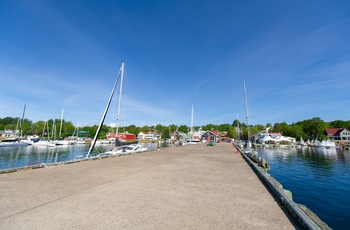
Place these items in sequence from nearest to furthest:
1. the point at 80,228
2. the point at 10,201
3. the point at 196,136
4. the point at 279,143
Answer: the point at 80,228, the point at 10,201, the point at 279,143, the point at 196,136

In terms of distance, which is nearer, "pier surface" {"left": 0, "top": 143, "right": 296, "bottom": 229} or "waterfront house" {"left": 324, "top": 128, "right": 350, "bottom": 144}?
"pier surface" {"left": 0, "top": 143, "right": 296, "bottom": 229}

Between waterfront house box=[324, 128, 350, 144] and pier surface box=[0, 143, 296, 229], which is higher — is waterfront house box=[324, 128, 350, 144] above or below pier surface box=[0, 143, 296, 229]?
above

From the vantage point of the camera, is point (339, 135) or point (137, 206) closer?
point (137, 206)

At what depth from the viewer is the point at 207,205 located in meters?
5.31

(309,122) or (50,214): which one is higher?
(309,122)

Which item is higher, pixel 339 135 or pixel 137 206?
pixel 339 135

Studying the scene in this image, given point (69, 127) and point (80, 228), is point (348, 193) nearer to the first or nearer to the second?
point (80, 228)

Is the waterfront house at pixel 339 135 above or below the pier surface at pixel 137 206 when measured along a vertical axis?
above

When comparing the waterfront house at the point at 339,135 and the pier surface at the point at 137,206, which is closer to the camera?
the pier surface at the point at 137,206

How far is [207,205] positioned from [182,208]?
809 millimetres

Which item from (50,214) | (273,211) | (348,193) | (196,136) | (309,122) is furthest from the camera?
Answer: (196,136)

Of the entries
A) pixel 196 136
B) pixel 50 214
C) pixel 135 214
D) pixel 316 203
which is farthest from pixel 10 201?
pixel 196 136

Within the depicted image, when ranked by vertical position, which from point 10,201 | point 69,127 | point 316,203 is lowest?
point 316,203

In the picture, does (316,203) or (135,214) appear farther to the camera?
(316,203)
